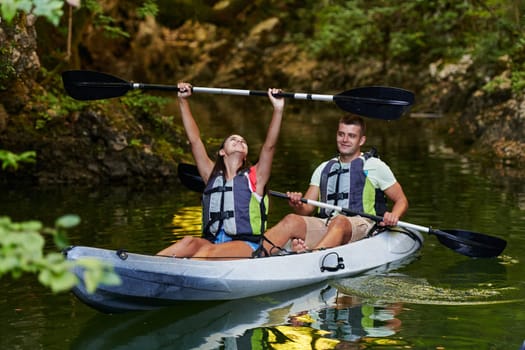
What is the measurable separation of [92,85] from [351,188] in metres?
2.18

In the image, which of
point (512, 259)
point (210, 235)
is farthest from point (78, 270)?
point (512, 259)

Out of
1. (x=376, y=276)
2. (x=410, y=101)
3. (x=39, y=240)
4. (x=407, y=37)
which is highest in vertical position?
(x=407, y=37)

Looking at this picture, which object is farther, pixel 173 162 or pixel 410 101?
pixel 173 162

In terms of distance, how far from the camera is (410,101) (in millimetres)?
7129

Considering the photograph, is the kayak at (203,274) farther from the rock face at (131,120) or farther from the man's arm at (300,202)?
the rock face at (131,120)

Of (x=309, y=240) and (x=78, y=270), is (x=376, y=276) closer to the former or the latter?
(x=309, y=240)

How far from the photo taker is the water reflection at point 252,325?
17.6 feet

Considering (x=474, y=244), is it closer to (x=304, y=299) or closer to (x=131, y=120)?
(x=304, y=299)

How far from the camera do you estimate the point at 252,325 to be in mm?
5762

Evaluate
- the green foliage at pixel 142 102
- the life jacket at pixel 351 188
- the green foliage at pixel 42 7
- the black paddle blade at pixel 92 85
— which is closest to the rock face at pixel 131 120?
the green foliage at pixel 142 102

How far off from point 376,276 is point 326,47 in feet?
68.3

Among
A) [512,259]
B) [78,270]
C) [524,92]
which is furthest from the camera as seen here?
[524,92]

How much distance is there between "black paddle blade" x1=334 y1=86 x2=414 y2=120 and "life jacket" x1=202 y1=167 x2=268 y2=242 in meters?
1.12

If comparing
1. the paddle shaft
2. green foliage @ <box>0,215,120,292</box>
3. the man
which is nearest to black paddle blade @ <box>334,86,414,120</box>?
the paddle shaft
